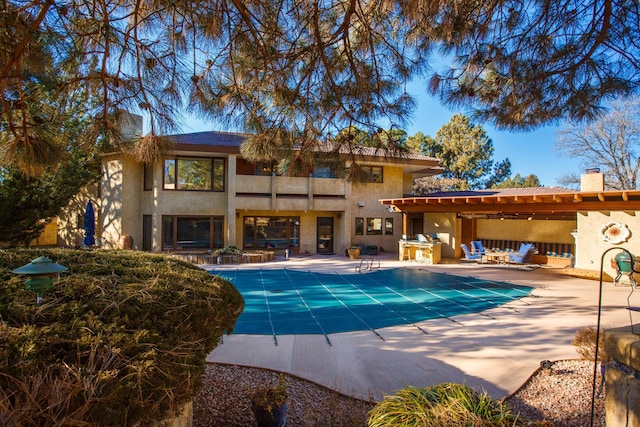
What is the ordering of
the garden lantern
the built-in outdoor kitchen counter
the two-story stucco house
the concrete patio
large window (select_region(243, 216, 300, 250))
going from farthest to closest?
large window (select_region(243, 216, 300, 250))
the two-story stucco house
the built-in outdoor kitchen counter
the concrete patio
the garden lantern

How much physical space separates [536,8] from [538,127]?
Result: 1914 millimetres

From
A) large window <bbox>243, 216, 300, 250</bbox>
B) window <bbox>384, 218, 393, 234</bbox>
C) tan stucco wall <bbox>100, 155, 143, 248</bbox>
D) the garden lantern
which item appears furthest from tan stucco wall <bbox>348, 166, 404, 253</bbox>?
the garden lantern

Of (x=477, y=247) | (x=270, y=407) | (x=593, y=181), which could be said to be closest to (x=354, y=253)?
(x=477, y=247)

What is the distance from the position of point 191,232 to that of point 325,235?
7809mm

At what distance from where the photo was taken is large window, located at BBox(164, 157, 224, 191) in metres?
18.0

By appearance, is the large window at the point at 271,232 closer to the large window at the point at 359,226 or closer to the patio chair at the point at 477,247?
the large window at the point at 359,226

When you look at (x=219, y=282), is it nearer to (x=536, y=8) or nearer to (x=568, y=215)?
(x=536, y=8)

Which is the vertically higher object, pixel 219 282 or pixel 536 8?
pixel 536 8

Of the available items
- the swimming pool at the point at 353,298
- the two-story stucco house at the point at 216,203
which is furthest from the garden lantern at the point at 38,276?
the two-story stucco house at the point at 216,203

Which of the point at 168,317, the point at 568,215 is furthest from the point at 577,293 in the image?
the point at 168,317

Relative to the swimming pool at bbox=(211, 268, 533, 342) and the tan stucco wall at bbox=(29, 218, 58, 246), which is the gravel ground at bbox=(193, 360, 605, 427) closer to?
the swimming pool at bbox=(211, 268, 533, 342)

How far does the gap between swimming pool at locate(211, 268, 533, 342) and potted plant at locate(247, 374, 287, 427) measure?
138 inches

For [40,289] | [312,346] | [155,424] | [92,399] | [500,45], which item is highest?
[500,45]

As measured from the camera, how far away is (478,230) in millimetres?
21844
